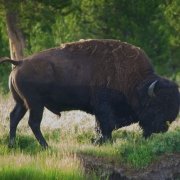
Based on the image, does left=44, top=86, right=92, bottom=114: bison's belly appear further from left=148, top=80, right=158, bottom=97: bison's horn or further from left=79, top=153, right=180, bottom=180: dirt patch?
left=79, top=153, right=180, bottom=180: dirt patch

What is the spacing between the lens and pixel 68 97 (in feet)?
43.1

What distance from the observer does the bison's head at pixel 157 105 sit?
13.2 m

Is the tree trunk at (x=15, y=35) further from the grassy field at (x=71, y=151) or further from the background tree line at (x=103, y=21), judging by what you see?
the grassy field at (x=71, y=151)

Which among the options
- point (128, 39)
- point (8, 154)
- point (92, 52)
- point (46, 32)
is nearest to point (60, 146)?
point (8, 154)

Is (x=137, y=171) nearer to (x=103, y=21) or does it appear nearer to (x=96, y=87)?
(x=96, y=87)

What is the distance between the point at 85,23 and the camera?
3041 centimetres

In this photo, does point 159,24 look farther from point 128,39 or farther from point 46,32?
point 46,32

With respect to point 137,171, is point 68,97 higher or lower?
higher

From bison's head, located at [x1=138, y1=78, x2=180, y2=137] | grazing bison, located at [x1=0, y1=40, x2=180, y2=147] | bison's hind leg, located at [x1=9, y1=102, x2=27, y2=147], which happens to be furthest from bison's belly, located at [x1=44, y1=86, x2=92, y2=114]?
bison's head, located at [x1=138, y1=78, x2=180, y2=137]

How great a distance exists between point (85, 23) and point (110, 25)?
148 centimetres

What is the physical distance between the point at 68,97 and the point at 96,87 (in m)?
0.51

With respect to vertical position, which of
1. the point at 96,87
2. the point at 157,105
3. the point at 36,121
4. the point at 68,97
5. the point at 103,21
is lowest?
the point at 103,21

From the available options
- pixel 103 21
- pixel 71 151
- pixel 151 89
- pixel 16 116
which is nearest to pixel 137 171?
pixel 71 151

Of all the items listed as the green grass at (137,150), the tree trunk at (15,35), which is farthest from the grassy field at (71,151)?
the tree trunk at (15,35)
